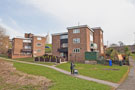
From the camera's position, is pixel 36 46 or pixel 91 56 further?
pixel 36 46

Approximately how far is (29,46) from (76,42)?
27093 mm

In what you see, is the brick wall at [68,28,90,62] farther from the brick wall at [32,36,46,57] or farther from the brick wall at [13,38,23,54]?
the brick wall at [13,38,23,54]

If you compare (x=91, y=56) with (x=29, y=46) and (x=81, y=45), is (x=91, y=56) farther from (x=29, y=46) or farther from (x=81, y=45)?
(x=29, y=46)

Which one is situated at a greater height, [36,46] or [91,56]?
[36,46]

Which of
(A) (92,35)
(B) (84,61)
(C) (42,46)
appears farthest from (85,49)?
(C) (42,46)

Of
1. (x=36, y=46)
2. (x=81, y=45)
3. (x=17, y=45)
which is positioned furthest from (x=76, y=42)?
(x=17, y=45)

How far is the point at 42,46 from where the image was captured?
4981cm

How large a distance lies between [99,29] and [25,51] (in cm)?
3287

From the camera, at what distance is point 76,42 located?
3050 cm

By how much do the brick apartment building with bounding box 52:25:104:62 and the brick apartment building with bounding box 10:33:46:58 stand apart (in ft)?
47.6

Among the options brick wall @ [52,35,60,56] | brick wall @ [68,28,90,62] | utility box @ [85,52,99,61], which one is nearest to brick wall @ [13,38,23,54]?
brick wall @ [52,35,60,56]

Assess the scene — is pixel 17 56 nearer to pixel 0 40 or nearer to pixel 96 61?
pixel 0 40

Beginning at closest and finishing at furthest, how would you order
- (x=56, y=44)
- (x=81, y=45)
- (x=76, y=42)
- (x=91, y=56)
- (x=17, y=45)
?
(x=91, y=56)
(x=81, y=45)
(x=76, y=42)
(x=56, y=44)
(x=17, y=45)

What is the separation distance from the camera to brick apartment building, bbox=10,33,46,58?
1797 inches
